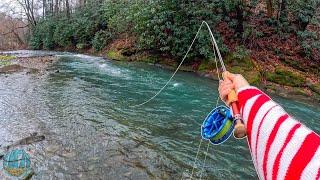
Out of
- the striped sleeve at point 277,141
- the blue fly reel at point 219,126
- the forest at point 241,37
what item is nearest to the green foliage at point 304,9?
the forest at point 241,37

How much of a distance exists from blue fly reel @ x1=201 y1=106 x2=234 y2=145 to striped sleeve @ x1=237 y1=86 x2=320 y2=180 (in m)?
0.26

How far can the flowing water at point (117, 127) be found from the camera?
575 centimetres

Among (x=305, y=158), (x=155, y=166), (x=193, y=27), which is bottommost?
(x=155, y=166)

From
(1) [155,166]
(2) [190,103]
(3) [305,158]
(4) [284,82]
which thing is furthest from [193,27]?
(3) [305,158]

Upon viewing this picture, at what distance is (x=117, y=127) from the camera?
7770mm

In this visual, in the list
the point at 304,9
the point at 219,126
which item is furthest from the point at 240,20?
the point at 219,126

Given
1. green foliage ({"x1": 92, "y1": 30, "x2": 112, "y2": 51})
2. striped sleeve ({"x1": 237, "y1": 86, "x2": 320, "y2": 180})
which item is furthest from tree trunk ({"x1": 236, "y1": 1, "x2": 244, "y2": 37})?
striped sleeve ({"x1": 237, "y1": 86, "x2": 320, "y2": 180})

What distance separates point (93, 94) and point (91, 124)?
11.3ft

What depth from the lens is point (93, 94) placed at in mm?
11242

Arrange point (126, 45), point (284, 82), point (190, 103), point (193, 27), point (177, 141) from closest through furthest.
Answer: point (177, 141), point (190, 103), point (284, 82), point (193, 27), point (126, 45)

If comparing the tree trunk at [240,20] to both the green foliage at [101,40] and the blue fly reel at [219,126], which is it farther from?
the blue fly reel at [219,126]

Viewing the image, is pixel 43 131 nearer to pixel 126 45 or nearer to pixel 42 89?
pixel 42 89

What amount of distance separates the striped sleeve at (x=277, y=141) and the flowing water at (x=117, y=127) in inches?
149


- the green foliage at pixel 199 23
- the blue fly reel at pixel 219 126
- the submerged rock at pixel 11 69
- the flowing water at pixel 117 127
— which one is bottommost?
the flowing water at pixel 117 127
